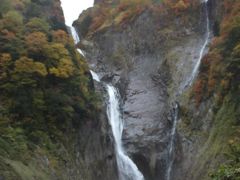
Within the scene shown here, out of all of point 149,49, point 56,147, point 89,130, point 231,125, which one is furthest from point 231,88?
point 149,49

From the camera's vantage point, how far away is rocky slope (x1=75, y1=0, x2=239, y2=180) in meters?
30.3

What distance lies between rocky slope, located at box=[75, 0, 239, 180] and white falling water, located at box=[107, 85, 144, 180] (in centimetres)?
54

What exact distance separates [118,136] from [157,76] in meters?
8.98

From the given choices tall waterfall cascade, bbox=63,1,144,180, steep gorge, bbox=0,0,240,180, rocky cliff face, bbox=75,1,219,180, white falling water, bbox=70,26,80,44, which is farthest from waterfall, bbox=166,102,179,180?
white falling water, bbox=70,26,80,44

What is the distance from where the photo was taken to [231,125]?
2547cm

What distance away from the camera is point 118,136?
35.3 metres

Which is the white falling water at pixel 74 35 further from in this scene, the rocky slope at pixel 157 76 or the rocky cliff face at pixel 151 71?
the rocky cliff face at pixel 151 71

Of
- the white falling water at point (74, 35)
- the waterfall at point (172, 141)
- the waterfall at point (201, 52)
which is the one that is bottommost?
the waterfall at point (172, 141)

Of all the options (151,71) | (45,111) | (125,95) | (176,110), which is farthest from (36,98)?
(151,71)

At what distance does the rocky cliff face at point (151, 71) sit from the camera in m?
32.5

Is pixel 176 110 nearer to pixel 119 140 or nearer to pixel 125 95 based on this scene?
pixel 119 140

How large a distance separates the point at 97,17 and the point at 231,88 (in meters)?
31.3

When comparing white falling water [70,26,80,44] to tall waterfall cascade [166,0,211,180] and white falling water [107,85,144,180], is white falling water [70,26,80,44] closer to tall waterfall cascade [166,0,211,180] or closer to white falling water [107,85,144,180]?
white falling water [107,85,144,180]

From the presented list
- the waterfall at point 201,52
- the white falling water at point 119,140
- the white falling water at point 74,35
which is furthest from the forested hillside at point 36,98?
the white falling water at point 74,35
